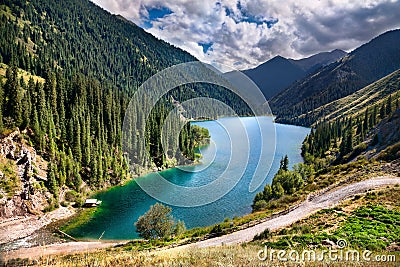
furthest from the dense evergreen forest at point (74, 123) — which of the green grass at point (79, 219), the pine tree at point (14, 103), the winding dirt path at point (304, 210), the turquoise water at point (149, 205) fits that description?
the winding dirt path at point (304, 210)

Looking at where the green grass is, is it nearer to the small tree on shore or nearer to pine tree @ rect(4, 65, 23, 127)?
the small tree on shore

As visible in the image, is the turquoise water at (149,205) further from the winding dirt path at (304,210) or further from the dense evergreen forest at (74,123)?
the winding dirt path at (304,210)

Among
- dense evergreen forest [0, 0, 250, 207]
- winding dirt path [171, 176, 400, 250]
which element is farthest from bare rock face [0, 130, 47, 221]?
winding dirt path [171, 176, 400, 250]

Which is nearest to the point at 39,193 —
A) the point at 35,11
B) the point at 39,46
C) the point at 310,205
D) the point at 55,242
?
the point at 55,242

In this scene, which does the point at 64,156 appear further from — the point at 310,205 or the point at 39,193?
the point at 310,205

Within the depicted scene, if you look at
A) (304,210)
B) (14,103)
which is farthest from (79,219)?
(304,210)

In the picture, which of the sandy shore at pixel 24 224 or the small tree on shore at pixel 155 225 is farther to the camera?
the sandy shore at pixel 24 224
